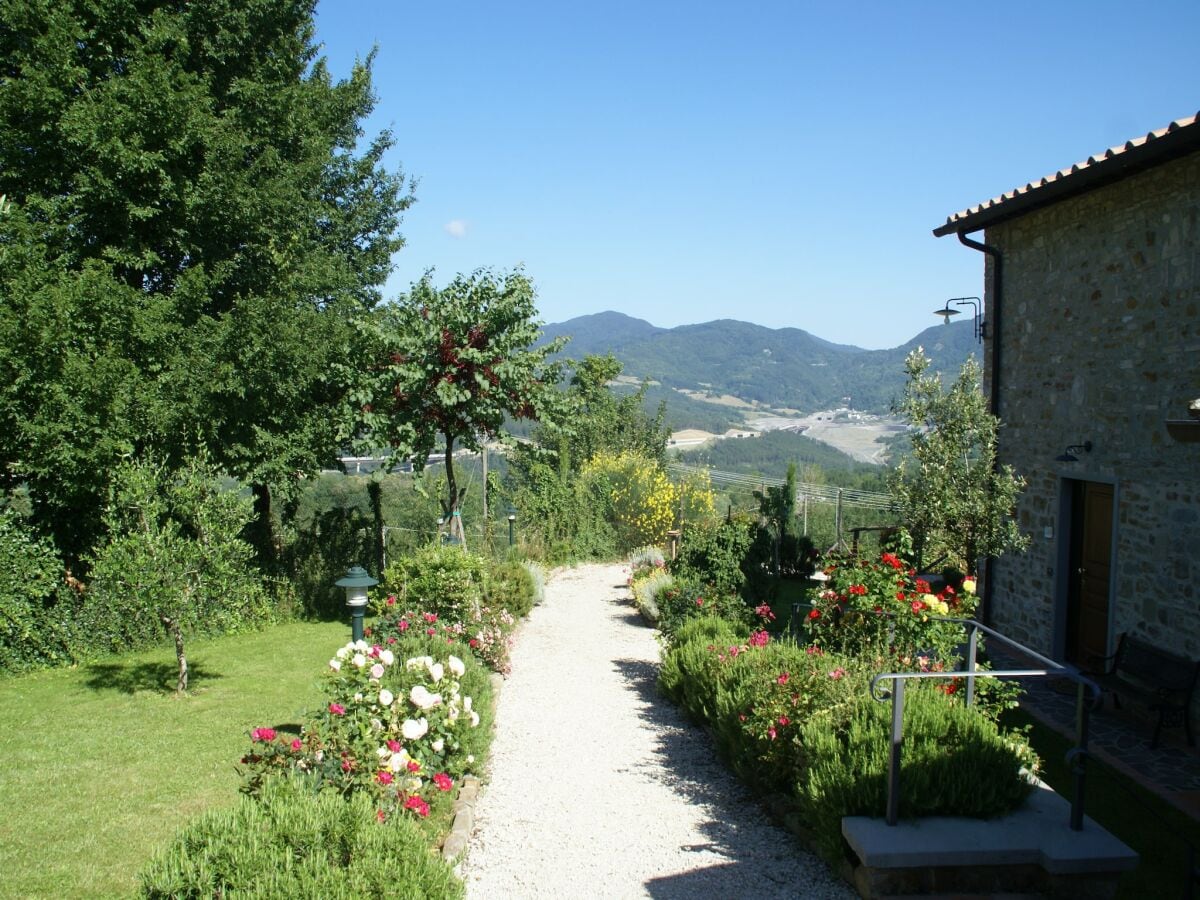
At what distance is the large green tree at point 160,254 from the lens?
29.9 ft

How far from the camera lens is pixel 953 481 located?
7621 mm

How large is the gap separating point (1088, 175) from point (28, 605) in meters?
11.6

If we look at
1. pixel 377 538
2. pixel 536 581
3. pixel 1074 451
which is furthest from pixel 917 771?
pixel 377 538

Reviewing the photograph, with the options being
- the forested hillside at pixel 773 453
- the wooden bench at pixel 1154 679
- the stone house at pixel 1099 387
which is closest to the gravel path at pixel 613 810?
the wooden bench at pixel 1154 679

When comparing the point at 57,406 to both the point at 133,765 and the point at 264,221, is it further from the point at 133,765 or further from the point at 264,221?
the point at 133,765

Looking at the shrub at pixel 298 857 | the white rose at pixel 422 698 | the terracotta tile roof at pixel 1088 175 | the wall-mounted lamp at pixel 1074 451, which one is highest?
the terracotta tile roof at pixel 1088 175

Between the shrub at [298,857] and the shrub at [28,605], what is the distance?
7.14 meters

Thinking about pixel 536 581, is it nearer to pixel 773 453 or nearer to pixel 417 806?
pixel 417 806

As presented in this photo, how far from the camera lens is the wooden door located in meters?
8.35

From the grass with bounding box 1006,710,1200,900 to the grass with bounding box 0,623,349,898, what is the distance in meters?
4.90

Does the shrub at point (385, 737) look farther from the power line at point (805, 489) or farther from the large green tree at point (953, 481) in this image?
the power line at point (805, 489)

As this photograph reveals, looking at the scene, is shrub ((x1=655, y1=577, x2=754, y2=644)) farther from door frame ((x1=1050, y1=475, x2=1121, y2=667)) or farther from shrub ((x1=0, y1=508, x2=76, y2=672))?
shrub ((x1=0, y1=508, x2=76, y2=672))

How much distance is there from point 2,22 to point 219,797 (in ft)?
33.7

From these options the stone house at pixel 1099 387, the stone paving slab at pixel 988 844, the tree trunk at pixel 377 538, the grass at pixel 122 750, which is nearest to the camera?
the stone paving slab at pixel 988 844
